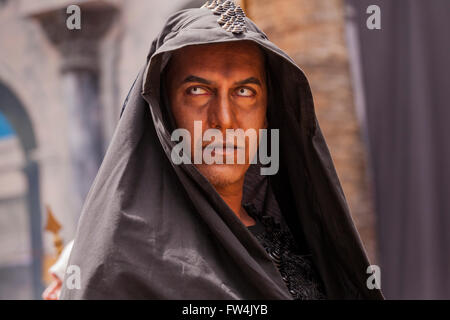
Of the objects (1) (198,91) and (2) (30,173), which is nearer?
(1) (198,91)

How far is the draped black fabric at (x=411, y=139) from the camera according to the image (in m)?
2.62

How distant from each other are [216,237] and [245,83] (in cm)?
39

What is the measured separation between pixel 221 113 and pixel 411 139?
5.88 feet

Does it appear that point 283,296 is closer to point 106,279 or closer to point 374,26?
point 106,279

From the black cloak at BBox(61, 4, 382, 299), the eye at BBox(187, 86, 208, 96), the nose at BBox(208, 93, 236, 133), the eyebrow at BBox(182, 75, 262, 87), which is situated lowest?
the black cloak at BBox(61, 4, 382, 299)

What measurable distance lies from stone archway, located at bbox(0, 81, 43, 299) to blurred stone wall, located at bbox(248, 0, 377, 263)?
239 cm

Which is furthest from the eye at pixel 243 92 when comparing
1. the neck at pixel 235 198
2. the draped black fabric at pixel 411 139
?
the draped black fabric at pixel 411 139

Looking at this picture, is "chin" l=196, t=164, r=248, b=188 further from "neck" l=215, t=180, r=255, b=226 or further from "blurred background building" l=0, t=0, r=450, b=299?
"blurred background building" l=0, t=0, r=450, b=299

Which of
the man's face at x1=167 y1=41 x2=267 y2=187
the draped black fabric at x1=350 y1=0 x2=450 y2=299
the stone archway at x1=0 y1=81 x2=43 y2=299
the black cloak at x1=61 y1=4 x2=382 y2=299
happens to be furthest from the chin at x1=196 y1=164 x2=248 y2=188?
the stone archway at x1=0 y1=81 x2=43 y2=299

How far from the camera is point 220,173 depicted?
1.22 metres

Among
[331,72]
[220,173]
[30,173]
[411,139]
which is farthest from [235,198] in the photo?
[30,173]

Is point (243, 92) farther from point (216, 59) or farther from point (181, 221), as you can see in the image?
point (181, 221)

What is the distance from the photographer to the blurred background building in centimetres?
264

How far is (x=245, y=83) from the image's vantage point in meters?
1.22
